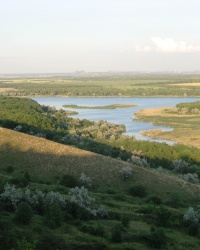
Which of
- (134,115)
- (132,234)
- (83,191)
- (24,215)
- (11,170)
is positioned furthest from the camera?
(134,115)

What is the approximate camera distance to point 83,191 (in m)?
26.8

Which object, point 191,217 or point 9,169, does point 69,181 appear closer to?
point 9,169

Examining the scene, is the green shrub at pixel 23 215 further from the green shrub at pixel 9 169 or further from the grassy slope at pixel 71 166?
the green shrub at pixel 9 169

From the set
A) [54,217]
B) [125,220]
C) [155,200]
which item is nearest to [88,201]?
[125,220]

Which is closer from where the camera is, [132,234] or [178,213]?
[132,234]

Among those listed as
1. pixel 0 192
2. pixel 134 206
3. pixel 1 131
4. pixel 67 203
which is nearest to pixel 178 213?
pixel 134 206

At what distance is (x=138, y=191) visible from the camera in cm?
3378

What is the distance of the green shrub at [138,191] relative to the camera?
33.6m

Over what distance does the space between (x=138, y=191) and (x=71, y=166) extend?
7.36 meters

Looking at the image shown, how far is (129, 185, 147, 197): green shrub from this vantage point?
33.6 metres

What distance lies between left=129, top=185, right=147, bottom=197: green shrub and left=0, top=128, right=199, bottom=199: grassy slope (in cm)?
86

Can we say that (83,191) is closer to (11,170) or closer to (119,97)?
(11,170)

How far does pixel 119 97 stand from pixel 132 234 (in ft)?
567

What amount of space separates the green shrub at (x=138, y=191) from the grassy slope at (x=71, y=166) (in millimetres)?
862
